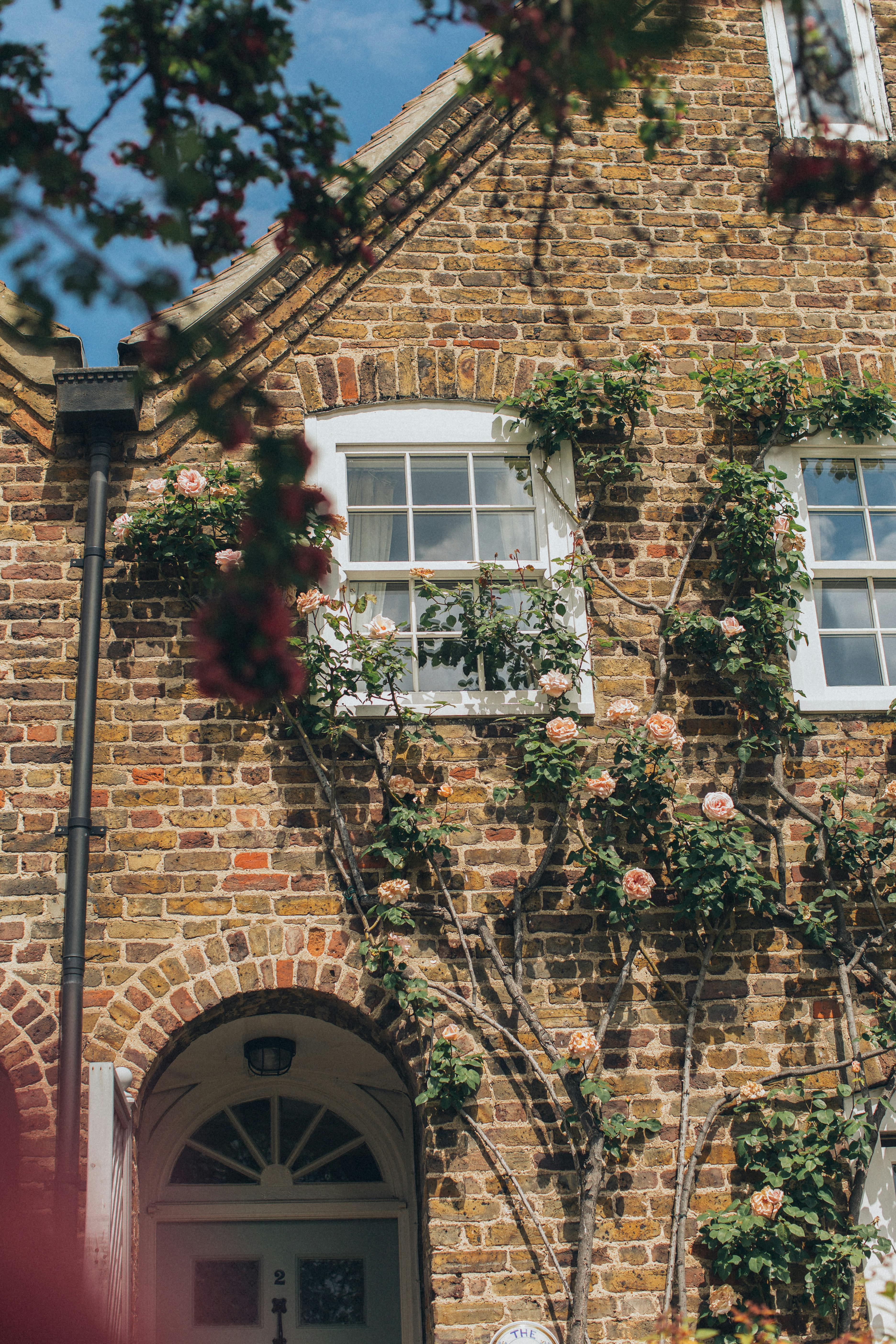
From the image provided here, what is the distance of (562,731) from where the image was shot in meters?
5.89

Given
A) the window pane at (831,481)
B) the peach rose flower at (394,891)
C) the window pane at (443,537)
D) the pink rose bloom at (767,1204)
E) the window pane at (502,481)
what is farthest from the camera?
the window pane at (831,481)

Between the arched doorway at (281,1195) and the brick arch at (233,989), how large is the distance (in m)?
0.91

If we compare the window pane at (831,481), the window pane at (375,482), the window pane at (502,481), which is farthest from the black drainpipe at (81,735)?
the window pane at (831,481)

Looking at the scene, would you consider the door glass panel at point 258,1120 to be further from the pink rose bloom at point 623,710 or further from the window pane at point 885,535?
the window pane at point 885,535

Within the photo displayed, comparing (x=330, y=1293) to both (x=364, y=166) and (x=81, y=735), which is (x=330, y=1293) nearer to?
(x=81, y=735)

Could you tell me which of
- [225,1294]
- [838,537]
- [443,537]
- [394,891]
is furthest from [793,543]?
[225,1294]

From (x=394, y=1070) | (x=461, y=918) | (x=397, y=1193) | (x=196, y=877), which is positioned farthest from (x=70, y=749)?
(x=397, y=1193)

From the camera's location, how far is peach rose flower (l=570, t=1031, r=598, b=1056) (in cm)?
549

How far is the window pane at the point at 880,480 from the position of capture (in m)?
6.91

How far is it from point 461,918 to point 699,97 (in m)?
4.96

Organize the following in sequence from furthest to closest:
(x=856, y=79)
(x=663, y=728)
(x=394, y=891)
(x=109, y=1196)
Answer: (x=856, y=79)
(x=663, y=728)
(x=394, y=891)
(x=109, y=1196)

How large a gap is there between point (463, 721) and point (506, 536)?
3.55ft

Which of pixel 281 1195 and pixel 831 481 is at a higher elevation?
pixel 831 481

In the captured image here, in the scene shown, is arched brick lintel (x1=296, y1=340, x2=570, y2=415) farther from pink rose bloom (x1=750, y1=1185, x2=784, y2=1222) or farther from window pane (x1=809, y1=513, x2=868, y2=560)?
pink rose bloom (x1=750, y1=1185, x2=784, y2=1222)
